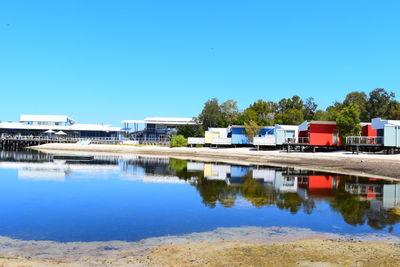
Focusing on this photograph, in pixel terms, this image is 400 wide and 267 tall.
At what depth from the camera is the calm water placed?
1127 cm

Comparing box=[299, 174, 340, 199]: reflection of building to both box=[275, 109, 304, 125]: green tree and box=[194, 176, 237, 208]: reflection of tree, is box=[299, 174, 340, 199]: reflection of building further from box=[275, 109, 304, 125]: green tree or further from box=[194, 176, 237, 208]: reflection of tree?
box=[275, 109, 304, 125]: green tree

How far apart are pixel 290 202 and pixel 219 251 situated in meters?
8.83

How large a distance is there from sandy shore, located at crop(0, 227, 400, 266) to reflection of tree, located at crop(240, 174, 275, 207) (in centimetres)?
583

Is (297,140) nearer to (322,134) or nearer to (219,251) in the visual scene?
(322,134)

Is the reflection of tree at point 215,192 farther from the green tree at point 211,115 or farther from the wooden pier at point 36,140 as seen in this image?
the wooden pier at point 36,140

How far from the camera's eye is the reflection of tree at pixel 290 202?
49.2 feet

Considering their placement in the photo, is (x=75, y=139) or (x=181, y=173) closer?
(x=181, y=173)

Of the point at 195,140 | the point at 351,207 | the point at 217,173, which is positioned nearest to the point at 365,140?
the point at 217,173

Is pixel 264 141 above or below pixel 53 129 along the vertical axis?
below

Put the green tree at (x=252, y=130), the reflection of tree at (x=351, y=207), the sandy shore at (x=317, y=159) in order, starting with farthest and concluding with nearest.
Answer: the green tree at (x=252, y=130) → the sandy shore at (x=317, y=159) → the reflection of tree at (x=351, y=207)

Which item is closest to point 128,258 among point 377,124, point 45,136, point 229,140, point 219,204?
point 219,204

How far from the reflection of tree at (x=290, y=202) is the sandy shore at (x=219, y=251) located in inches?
173

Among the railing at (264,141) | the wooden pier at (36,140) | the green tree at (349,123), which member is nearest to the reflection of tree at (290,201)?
the green tree at (349,123)

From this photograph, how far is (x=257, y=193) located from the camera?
63.1ft
